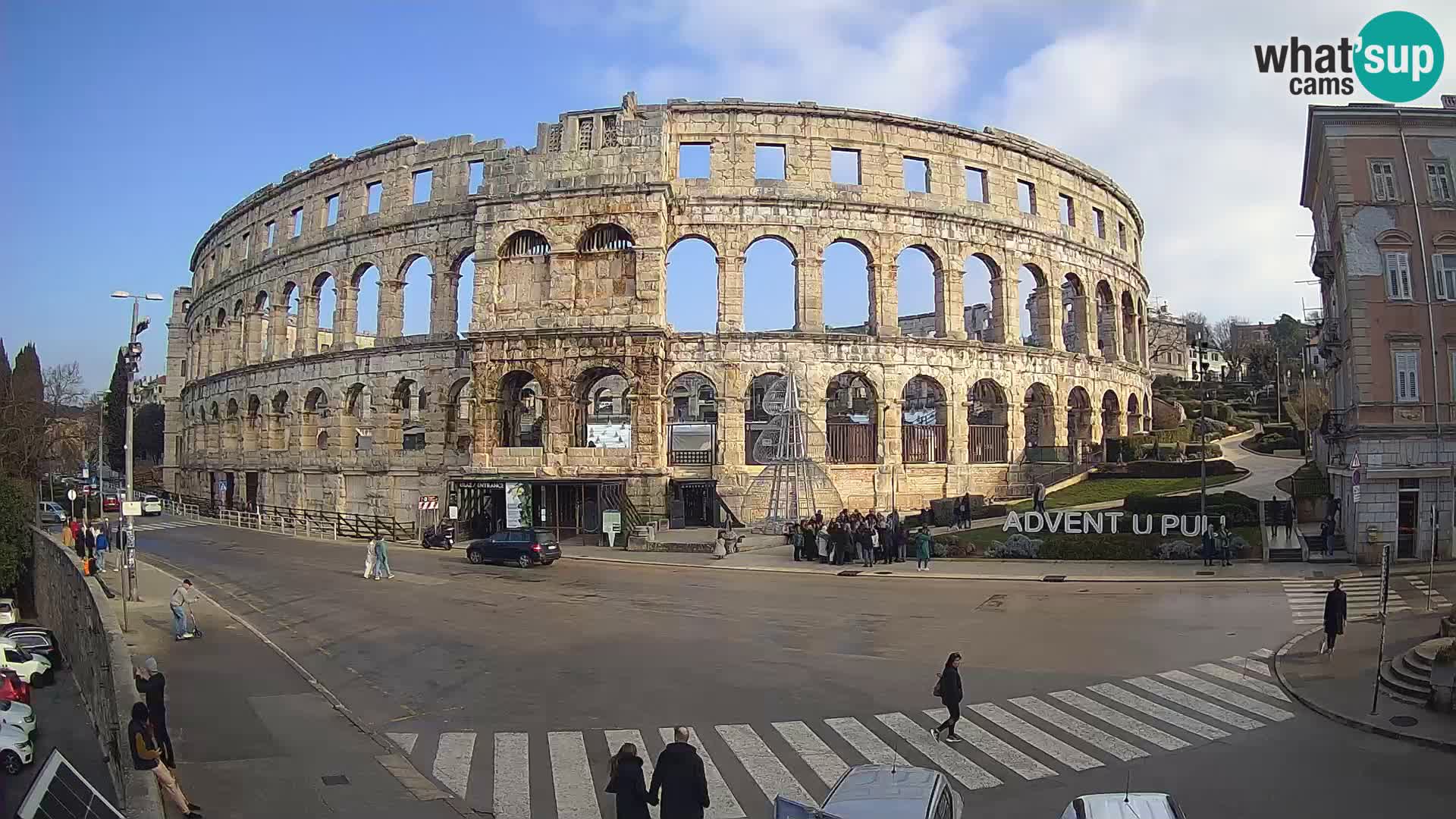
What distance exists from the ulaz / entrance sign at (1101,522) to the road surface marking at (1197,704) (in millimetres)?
15751

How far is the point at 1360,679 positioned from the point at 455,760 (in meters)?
14.8

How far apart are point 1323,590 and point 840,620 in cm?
1296

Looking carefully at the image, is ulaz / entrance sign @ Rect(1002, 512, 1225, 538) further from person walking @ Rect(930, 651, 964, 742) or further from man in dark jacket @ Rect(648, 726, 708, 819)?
man in dark jacket @ Rect(648, 726, 708, 819)

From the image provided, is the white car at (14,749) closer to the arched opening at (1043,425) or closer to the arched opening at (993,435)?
the arched opening at (993,435)

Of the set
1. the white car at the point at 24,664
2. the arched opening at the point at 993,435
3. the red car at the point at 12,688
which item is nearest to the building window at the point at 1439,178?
the arched opening at the point at 993,435

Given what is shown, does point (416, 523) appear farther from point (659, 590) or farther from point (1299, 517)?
point (1299, 517)

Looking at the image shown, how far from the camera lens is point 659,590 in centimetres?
2622

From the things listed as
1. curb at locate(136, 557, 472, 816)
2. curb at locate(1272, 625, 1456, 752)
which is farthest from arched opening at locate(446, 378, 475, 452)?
curb at locate(1272, 625, 1456, 752)

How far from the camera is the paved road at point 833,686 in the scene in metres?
11.4

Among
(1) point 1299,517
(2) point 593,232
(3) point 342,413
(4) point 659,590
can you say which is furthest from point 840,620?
(3) point 342,413

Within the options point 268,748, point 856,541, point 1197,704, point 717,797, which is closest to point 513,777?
point 717,797

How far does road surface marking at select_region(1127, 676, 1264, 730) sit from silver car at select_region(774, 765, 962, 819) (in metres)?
6.98

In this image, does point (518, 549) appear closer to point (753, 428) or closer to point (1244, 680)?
point (753, 428)

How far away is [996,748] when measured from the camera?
12.6m
